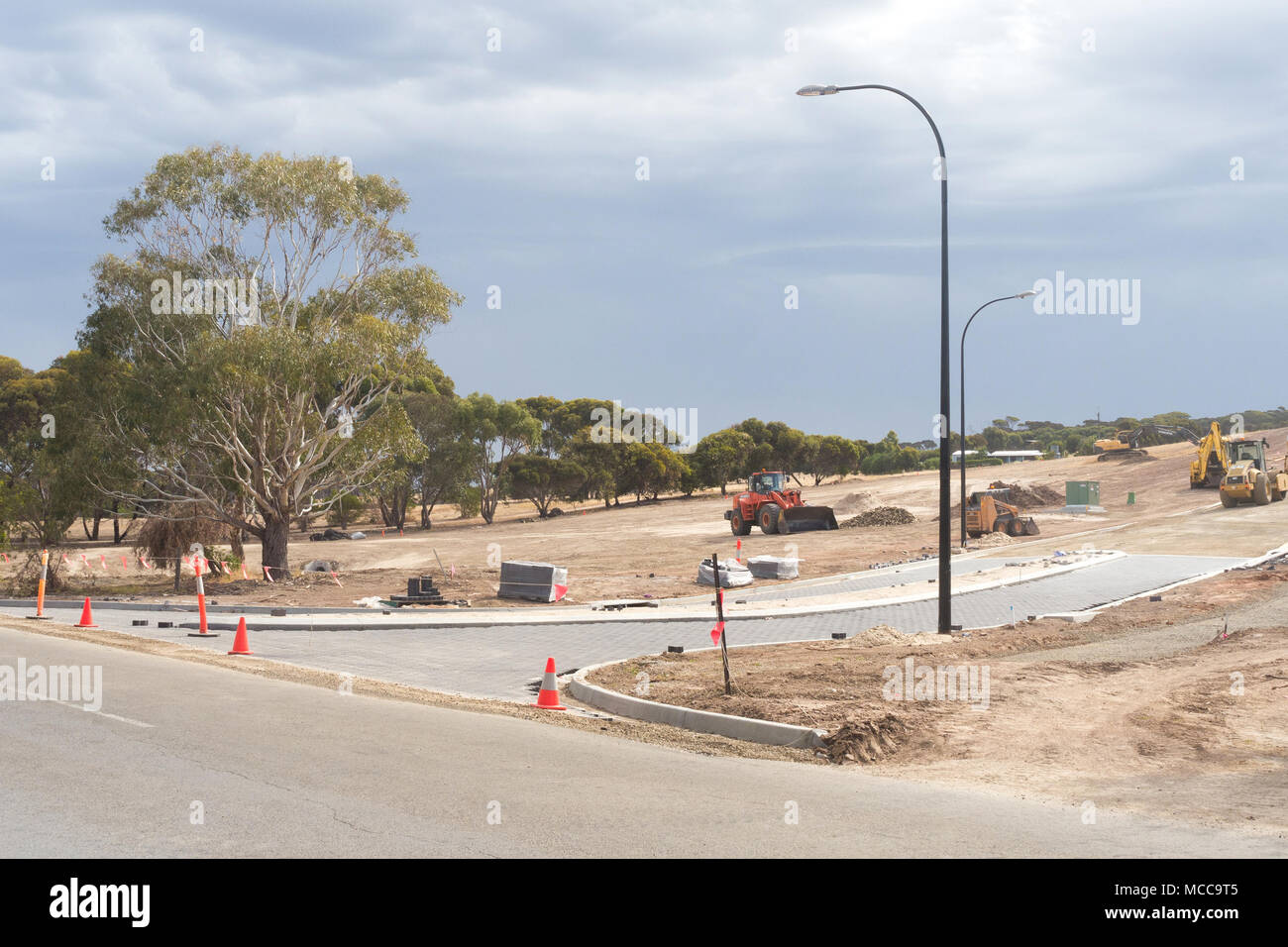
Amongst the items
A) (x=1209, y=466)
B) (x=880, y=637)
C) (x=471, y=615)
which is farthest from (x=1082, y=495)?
(x=880, y=637)

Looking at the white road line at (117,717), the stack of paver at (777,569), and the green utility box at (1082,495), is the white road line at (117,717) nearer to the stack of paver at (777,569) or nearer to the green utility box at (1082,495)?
the stack of paver at (777,569)

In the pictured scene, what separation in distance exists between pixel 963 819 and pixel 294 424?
29.0 m

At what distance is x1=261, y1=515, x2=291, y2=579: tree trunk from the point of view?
1298 inches

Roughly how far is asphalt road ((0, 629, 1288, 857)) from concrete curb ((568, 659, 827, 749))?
1023 mm

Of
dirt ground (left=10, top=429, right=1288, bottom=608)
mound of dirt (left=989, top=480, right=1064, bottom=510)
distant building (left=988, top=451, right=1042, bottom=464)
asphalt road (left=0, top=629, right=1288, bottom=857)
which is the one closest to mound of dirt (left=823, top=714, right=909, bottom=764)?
asphalt road (left=0, top=629, right=1288, bottom=857)

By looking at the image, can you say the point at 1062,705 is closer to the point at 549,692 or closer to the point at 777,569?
the point at 549,692

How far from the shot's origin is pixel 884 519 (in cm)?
5475

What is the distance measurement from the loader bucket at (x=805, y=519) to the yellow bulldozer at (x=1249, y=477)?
18.2m

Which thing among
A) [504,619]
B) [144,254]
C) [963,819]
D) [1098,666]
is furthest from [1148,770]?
[144,254]

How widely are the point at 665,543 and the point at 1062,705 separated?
41.8 meters

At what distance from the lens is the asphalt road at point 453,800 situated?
6176mm

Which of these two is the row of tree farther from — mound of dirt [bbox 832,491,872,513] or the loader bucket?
mound of dirt [bbox 832,491,872,513]

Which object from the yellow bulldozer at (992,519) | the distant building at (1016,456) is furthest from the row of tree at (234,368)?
the distant building at (1016,456)
